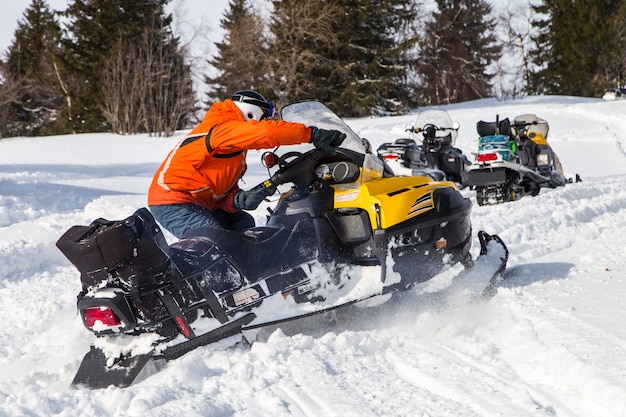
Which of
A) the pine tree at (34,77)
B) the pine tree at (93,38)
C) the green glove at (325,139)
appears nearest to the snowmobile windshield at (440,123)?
the green glove at (325,139)

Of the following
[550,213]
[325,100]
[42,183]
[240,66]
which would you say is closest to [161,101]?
[240,66]

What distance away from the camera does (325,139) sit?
3.72 m

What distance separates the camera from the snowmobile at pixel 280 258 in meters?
2.83

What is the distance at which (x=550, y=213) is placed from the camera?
275 inches

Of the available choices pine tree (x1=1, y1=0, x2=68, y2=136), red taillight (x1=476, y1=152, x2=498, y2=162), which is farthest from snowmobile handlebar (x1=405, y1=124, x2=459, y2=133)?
pine tree (x1=1, y1=0, x2=68, y2=136)

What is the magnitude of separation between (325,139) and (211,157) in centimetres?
75

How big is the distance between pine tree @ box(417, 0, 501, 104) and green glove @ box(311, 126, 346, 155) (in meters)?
32.3

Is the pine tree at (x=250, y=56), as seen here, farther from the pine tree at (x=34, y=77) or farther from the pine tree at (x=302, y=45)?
the pine tree at (x=34, y=77)

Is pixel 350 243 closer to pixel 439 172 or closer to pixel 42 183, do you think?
pixel 439 172

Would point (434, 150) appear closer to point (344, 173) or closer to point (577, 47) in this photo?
point (344, 173)

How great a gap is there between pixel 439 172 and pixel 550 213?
3.08 metres

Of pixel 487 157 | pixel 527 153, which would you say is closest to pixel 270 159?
pixel 487 157

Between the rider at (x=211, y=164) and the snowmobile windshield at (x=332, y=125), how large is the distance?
7.2 inches

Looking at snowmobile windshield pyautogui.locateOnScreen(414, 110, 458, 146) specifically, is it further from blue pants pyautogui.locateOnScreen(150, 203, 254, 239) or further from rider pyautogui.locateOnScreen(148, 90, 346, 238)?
blue pants pyautogui.locateOnScreen(150, 203, 254, 239)
